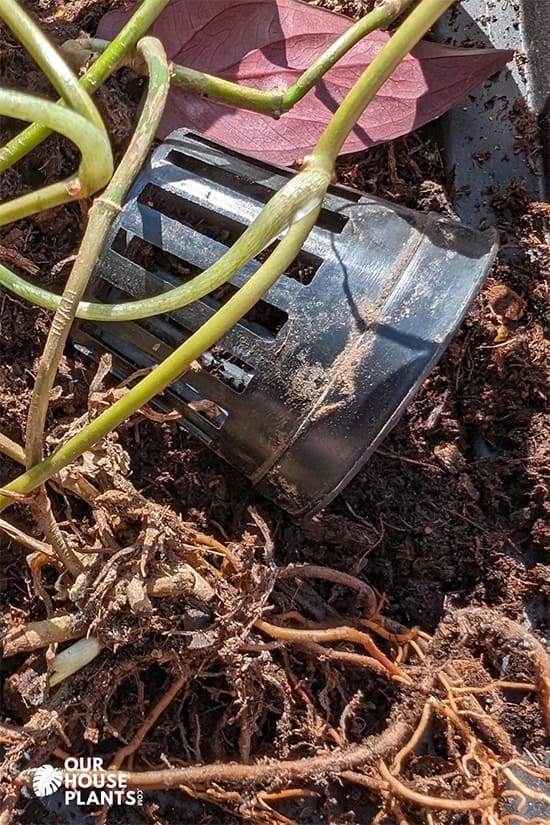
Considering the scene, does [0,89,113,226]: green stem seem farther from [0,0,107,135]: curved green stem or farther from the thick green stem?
the thick green stem

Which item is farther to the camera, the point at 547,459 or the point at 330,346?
the point at 547,459

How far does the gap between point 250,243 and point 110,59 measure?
0.91ft

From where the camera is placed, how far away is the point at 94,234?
2.23ft

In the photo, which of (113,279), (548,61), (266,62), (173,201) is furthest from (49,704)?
(548,61)

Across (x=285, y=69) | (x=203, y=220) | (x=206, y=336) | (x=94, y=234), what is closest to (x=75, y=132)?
(x=94, y=234)

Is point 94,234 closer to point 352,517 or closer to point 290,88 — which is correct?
point 290,88

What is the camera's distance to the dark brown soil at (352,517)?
0.93 metres

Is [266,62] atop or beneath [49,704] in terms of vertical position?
atop

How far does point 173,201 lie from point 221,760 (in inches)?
25.7

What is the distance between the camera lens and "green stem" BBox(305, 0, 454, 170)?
70 centimetres

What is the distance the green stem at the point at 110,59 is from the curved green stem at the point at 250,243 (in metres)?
0.22

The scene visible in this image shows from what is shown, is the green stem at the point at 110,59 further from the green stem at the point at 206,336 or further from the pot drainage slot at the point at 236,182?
the green stem at the point at 206,336

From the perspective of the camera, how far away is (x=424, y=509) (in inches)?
39.8

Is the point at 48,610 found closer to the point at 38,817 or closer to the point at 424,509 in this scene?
the point at 38,817
